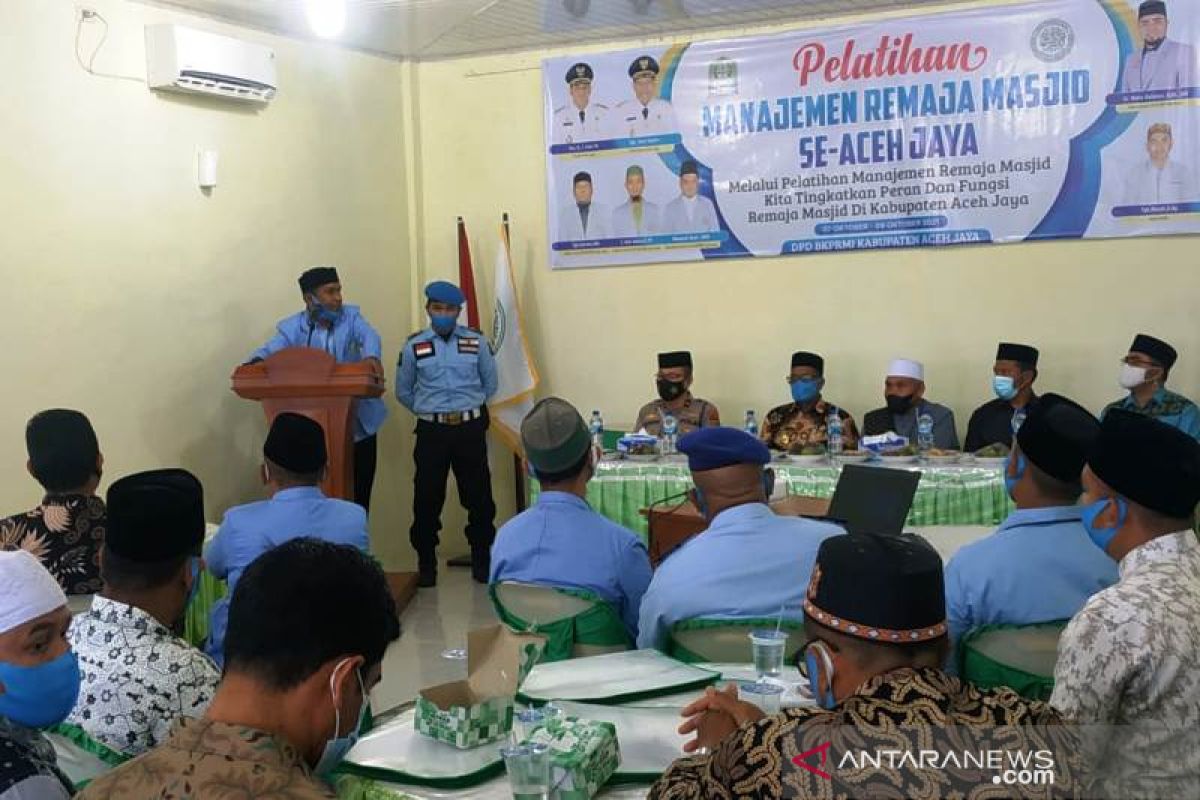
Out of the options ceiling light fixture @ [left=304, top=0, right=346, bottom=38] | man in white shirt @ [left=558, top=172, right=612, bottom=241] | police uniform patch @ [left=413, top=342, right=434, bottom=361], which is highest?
ceiling light fixture @ [left=304, top=0, right=346, bottom=38]

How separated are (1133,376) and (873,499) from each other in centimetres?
258

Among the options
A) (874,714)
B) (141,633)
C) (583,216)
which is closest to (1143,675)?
(874,714)

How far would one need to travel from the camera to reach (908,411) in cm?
589

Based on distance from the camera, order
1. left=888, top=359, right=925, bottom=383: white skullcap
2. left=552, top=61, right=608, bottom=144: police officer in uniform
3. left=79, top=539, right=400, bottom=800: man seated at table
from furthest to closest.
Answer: left=552, top=61, right=608, bottom=144: police officer in uniform
left=888, top=359, right=925, bottom=383: white skullcap
left=79, top=539, right=400, bottom=800: man seated at table

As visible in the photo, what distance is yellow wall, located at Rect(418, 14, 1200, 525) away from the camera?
597 cm

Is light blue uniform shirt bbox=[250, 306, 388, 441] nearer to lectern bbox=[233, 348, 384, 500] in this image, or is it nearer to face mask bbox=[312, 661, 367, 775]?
lectern bbox=[233, 348, 384, 500]

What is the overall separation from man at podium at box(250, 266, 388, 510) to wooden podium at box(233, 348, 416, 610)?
42 cm

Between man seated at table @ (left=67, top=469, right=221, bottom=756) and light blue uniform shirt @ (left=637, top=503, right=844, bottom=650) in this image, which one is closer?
man seated at table @ (left=67, top=469, right=221, bottom=756)

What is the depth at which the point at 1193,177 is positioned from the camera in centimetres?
573

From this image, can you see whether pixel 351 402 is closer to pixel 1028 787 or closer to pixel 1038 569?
pixel 1038 569

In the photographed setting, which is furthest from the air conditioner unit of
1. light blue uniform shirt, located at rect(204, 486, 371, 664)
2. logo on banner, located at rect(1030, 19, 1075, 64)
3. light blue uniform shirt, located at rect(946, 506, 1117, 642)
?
light blue uniform shirt, located at rect(946, 506, 1117, 642)

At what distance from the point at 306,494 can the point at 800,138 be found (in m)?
4.15

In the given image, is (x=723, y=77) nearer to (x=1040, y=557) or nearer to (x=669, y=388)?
(x=669, y=388)

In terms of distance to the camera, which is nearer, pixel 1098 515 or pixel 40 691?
pixel 40 691
